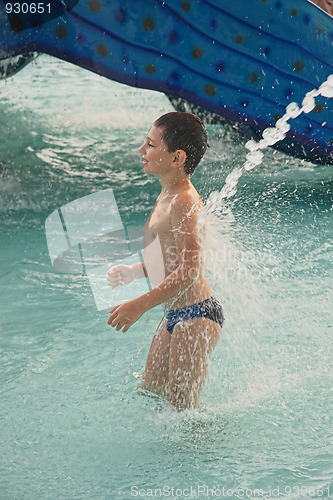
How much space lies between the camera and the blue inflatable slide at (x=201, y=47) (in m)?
4.81

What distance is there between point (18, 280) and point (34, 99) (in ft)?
15.4

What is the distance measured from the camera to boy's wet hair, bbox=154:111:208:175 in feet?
8.87

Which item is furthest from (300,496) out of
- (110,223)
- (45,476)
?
(110,223)

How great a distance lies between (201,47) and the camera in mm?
4977

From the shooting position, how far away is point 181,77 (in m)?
5.01

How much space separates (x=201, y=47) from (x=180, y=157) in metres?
2.50

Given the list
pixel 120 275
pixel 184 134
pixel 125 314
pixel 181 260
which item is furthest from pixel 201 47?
pixel 125 314

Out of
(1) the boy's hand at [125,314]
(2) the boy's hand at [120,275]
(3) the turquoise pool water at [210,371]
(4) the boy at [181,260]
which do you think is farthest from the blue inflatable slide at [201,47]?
(1) the boy's hand at [125,314]

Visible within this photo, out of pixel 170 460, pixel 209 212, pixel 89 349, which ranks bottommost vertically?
pixel 89 349

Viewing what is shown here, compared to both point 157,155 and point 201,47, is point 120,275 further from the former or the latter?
point 201,47

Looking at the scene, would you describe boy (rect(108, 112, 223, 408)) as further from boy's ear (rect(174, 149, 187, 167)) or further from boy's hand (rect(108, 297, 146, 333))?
boy's hand (rect(108, 297, 146, 333))

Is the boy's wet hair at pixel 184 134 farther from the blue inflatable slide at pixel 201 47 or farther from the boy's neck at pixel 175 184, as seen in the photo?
the blue inflatable slide at pixel 201 47

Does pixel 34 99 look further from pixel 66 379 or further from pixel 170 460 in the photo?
pixel 170 460

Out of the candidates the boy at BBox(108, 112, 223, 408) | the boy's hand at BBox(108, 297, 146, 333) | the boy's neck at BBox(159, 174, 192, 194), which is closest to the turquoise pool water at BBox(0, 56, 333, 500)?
the boy at BBox(108, 112, 223, 408)
